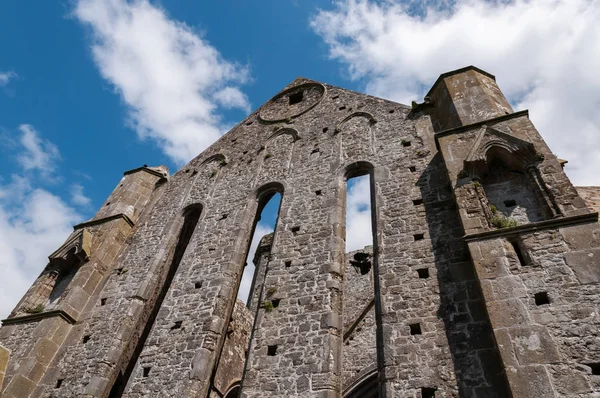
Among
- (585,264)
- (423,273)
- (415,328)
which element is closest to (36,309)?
(415,328)

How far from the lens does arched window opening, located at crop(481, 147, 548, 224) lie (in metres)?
6.16

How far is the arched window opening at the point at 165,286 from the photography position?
331 inches

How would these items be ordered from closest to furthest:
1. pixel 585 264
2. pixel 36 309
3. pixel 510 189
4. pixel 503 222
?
pixel 585 264 < pixel 503 222 < pixel 510 189 < pixel 36 309

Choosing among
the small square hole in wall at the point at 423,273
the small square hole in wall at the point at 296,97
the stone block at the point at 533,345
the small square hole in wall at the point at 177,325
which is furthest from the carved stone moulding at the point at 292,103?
the stone block at the point at 533,345

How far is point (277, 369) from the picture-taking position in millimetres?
6227

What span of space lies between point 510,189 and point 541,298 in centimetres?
225

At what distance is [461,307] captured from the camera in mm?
5824

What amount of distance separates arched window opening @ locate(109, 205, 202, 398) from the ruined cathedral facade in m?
0.04

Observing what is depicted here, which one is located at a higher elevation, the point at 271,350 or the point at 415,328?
the point at 415,328

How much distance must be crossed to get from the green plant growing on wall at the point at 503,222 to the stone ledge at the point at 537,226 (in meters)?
0.21

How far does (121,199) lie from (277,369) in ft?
24.5

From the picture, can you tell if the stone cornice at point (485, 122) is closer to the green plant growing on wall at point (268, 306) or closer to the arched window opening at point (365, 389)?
the green plant growing on wall at point (268, 306)

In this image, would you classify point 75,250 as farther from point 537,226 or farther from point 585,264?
point 585,264

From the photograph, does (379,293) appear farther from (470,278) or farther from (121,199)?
(121,199)
